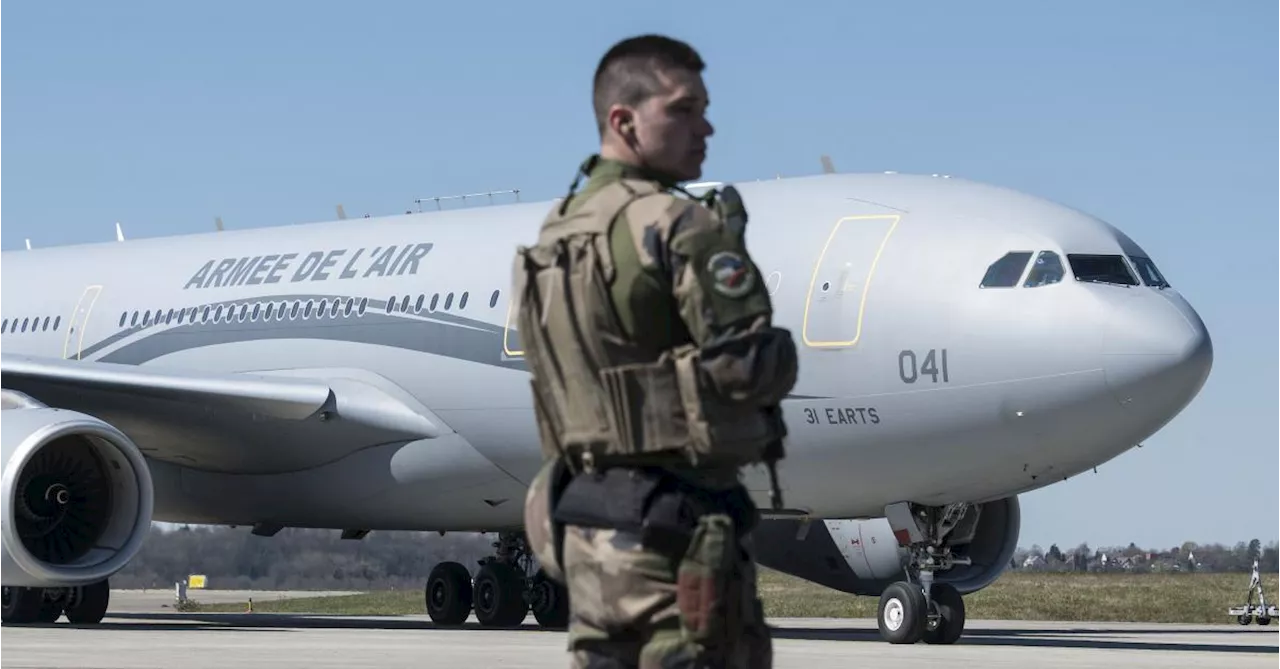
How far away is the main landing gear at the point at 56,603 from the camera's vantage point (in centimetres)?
1895

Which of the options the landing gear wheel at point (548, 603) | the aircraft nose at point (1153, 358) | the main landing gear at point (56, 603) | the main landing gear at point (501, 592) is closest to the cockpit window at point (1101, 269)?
the aircraft nose at point (1153, 358)

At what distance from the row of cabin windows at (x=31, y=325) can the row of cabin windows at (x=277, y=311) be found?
1.01 metres

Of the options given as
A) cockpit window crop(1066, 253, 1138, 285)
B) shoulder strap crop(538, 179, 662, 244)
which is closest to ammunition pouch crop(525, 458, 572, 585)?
shoulder strap crop(538, 179, 662, 244)

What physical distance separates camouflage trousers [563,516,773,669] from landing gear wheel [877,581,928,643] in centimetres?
1108

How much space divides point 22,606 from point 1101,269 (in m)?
10.2

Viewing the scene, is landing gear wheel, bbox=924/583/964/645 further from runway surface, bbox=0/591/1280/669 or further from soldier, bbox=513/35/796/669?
soldier, bbox=513/35/796/669

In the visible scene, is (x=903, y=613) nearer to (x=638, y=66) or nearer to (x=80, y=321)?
(x=80, y=321)

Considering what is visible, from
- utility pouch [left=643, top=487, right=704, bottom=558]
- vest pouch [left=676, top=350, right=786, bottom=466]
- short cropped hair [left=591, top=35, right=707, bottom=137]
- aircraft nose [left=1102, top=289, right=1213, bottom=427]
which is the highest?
aircraft nose [left=1102, top=289, right=1213, bottom=427]

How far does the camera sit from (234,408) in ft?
58.7

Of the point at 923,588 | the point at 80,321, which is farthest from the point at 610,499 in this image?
the point at 80,321

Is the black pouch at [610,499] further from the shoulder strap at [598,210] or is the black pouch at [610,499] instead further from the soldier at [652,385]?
the shoulder strap at [598,210]

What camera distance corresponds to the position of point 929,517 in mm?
15664

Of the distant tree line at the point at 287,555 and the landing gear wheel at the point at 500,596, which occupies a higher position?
the distant tree line at the point at 287,555

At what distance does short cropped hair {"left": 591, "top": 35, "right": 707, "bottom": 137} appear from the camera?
4195mm
